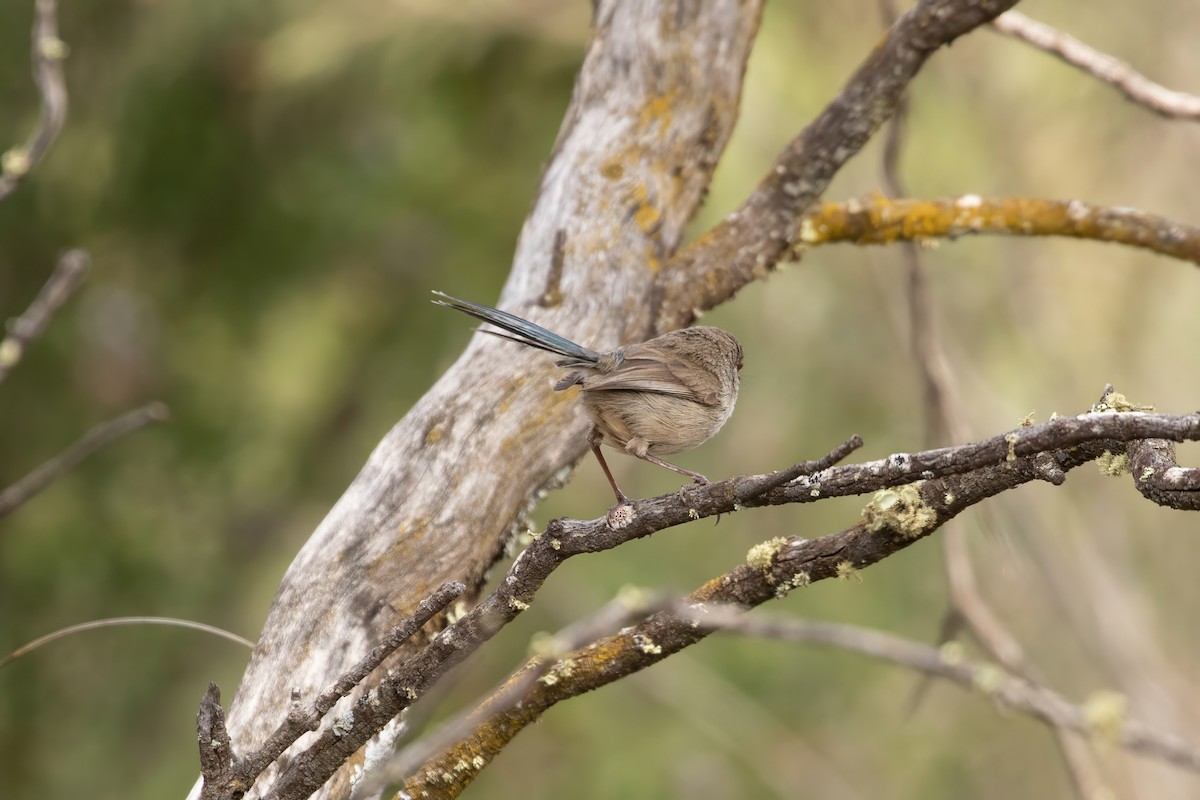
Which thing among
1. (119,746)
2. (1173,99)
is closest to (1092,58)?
(1173,99)

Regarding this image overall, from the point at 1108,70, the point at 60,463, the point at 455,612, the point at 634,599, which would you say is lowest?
the point at 634,599

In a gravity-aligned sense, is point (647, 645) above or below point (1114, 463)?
below

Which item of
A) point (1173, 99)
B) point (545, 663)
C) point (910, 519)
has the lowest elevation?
point (545, 663)

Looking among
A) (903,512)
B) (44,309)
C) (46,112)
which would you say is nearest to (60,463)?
(44,309)

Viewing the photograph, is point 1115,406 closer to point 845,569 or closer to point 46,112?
point 845,569

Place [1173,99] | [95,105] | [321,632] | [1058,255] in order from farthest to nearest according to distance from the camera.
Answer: [1058,255] < [95,105] < [1173,99] < [321,632]

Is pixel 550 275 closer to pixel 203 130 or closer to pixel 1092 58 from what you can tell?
pixel 1092 58
